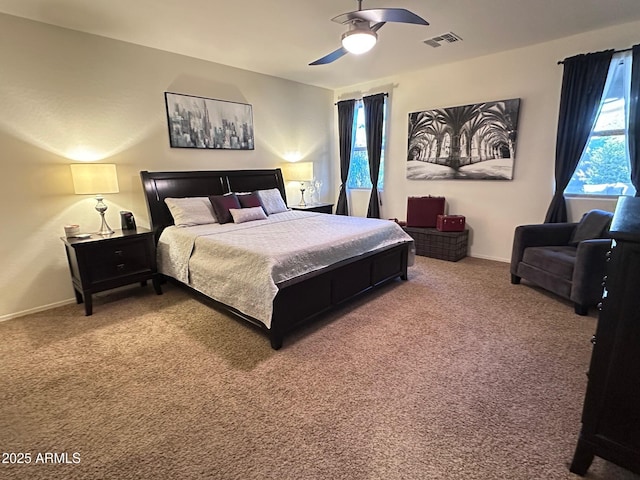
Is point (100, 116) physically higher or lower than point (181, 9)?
lower

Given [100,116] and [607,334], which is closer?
[607,334]

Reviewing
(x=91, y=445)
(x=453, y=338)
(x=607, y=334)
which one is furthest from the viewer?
(x=453, y=338)

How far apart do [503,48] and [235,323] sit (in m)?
4.51

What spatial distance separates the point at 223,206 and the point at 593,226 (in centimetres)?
406

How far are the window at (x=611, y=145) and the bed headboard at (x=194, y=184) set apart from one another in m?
3.98

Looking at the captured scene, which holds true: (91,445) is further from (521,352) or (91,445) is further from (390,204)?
(390,204)

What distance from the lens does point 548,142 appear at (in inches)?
154

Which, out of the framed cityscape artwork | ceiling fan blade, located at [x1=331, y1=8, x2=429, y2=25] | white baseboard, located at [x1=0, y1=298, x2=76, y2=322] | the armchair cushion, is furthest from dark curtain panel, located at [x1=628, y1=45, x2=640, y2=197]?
white baseboard, located at [x1=0, y1=298, x2=76, y2=322]

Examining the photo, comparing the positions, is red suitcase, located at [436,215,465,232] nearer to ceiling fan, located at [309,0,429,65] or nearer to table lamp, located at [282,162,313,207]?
table lamp, located at [282,162,313,207]

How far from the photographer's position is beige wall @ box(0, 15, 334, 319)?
2.95 metres

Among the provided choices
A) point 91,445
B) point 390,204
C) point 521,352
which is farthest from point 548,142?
point 91,445

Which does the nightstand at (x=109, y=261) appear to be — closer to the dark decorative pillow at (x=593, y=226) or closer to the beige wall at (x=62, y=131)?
the beige wall at (x=62, y=131)

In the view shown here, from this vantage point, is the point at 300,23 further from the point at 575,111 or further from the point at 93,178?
the point at 575,111

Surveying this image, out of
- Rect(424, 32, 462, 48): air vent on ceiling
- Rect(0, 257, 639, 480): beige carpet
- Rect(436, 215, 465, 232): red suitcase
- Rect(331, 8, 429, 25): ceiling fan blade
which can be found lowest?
Rect(0, 257, 639, 480): beige carpet
